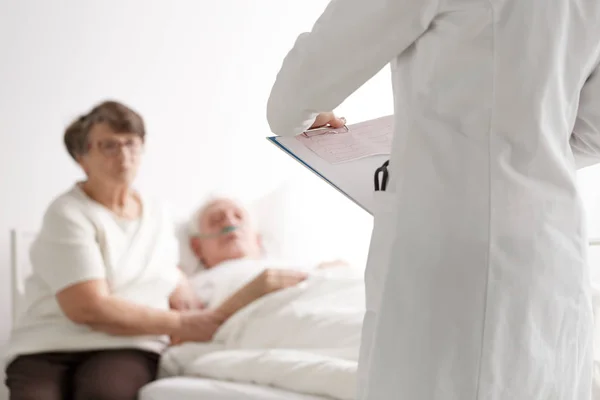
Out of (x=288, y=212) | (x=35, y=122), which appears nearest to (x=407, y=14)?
(x=288, y=212)

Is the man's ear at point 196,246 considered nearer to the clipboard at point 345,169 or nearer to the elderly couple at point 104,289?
the elderly couple at point 104,289

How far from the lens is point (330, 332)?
1.74m

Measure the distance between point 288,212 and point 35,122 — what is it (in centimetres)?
94

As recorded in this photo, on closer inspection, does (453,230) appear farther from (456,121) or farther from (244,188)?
(244,188)

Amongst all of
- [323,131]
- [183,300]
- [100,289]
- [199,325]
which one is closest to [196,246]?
[183,300]

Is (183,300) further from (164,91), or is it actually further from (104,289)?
(164,91)

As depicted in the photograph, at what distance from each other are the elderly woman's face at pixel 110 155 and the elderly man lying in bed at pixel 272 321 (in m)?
0.44

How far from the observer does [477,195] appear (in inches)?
34.2

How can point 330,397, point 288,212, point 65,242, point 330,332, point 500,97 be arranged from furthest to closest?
point 288,212
point 65,242
point 330,332
point 330,397
point 500,97

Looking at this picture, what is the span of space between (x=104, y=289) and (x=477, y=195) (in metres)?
1.30

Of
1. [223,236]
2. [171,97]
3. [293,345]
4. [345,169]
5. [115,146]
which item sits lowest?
[293,345]

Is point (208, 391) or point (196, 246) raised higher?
point (196, 246)

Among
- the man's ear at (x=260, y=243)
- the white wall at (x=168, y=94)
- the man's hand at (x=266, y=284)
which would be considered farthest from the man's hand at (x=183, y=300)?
the white wall at (x=168, y=94)

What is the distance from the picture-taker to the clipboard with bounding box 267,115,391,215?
1075 millimetres
